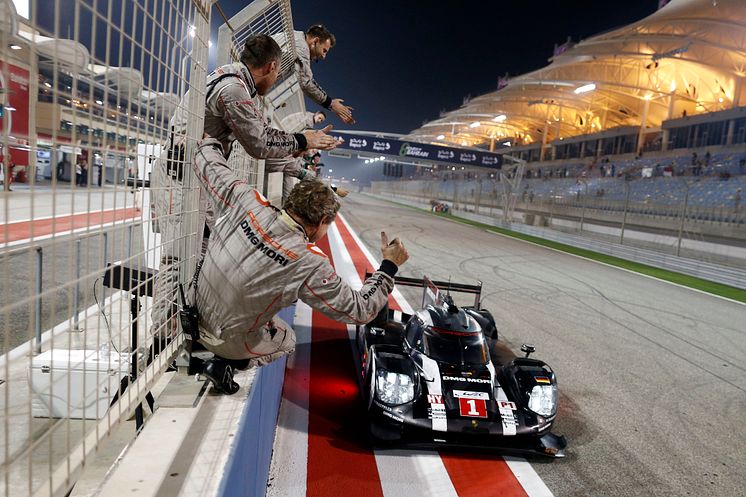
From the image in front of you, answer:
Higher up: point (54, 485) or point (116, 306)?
point (54, 485)

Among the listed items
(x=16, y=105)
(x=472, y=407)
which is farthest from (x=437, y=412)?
(x=16, y=105)

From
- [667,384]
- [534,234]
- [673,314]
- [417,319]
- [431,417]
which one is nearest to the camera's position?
[431,417]

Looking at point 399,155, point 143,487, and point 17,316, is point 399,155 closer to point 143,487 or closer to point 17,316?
point 17,316

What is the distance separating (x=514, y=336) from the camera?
273 inches

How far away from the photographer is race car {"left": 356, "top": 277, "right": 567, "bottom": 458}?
3.63 metres

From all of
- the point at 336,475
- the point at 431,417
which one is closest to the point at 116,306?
the point at 336,475

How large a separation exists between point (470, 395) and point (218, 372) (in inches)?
91.9

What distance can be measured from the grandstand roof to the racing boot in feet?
74.7

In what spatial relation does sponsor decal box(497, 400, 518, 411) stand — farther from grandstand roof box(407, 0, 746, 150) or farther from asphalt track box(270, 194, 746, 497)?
grandstand roof box(407, 0, 746, 150)

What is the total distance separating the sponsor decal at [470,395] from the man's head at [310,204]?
2.26 metres

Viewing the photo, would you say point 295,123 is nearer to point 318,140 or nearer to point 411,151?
point 318,140

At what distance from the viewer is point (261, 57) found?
7.88 feet

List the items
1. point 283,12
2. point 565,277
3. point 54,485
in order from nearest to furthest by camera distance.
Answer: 1. point 54,485
2. point 283,12
3. point 565,277

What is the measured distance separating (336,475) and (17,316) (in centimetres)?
372
